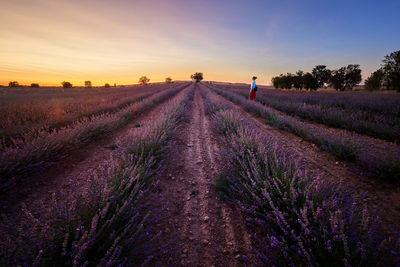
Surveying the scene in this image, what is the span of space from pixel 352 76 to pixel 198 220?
193 feet

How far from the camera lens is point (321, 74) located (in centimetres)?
4566

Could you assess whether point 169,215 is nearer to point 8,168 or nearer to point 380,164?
point 8,168

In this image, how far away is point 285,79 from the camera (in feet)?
175

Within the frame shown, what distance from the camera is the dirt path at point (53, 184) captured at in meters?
2.02

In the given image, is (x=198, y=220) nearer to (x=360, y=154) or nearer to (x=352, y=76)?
(x=360, y=154)

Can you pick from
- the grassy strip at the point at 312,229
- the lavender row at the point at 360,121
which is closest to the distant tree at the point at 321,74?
the lavender row at the point at 360,121

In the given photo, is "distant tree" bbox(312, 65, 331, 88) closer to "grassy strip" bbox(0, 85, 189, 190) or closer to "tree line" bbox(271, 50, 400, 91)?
"tree line" bbox(271, 50, 400, 91)

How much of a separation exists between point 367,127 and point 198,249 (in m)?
6.26

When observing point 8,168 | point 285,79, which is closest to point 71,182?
point 8,168

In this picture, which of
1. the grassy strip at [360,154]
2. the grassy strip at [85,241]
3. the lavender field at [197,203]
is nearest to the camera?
the grassy strip at [85,241]

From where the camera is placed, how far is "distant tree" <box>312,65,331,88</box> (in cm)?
4488

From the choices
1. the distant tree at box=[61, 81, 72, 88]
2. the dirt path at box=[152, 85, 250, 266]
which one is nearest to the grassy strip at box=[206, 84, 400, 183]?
the dirt path at box=[152, 85, 250, 266]

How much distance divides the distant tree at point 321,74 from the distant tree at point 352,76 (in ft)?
13.3

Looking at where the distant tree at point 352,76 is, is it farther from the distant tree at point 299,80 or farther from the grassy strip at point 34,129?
the grassy strip at point 34,129
